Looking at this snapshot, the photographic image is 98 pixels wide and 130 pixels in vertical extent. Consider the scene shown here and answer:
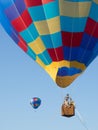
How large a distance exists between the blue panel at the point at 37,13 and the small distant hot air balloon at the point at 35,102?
14.5 metres

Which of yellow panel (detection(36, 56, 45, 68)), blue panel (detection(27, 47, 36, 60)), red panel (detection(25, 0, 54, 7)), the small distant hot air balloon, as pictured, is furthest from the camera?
the small distant hot air balloon

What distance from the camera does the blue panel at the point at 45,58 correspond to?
25.7m

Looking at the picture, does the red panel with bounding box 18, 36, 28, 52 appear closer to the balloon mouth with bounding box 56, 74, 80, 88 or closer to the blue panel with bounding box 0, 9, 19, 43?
the blue panel with bounding box 0, 9, 19, 43

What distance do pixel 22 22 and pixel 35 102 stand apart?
1455 cm

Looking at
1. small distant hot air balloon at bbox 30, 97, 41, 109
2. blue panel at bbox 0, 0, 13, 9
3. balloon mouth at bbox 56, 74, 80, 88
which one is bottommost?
balloon mouth at bbox 56, 74, 80, 88

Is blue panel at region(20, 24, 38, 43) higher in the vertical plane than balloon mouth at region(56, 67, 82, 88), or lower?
higher

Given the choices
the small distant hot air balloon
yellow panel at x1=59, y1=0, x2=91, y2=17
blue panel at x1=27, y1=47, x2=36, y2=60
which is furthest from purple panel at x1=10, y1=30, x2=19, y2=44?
the small distant hot air balloon

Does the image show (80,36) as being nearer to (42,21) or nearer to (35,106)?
(42,21)

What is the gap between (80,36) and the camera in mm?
25359

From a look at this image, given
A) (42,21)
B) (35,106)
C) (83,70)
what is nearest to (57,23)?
(42,21)

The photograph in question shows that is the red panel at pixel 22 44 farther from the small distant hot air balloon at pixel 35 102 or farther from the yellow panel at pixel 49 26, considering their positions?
the small distant hot air balloon at pixel 35 102

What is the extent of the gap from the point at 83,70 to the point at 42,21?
9.29 feet

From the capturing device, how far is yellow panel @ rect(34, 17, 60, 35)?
2530cm

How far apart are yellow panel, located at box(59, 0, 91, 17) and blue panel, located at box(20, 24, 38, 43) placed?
1.57 metres
